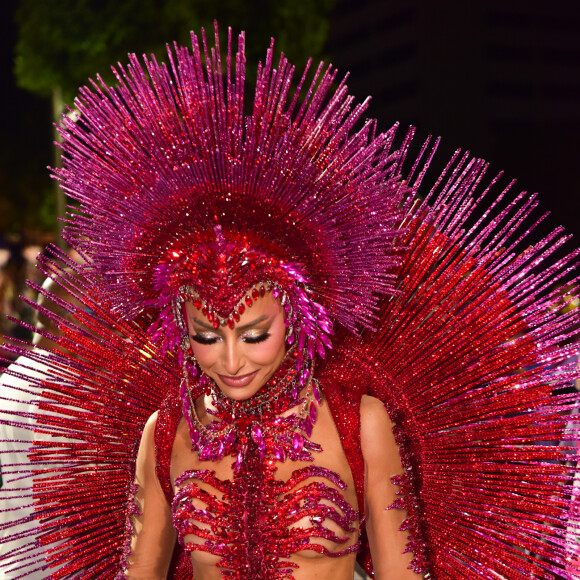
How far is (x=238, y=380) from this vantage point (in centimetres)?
217

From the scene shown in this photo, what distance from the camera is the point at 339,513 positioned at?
2264mm

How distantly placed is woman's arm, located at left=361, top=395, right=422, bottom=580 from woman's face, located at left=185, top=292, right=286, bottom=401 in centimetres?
34

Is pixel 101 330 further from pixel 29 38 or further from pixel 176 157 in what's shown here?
pixel 29 38

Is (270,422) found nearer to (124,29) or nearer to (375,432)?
(375,432)

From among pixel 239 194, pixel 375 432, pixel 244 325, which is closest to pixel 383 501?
pixel 375 432

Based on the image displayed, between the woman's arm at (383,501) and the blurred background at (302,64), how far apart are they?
0.89 metres

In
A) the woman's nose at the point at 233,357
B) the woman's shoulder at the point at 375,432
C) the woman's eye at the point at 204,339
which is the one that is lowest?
the woman's shoulder at the point at 375,432

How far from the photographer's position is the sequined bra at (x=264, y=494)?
88.5 inches

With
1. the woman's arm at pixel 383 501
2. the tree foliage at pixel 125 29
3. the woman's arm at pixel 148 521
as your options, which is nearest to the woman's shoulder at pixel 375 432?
the woman's arm at pixel 383 501

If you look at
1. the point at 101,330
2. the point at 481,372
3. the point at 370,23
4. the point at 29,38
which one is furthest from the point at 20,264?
the point at 370,23

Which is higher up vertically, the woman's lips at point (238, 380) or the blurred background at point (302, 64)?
the blurred background at point (302, 64)

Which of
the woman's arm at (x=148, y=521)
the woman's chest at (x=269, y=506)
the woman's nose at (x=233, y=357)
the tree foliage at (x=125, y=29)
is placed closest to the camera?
the woman's nose at (x=233, y=357)

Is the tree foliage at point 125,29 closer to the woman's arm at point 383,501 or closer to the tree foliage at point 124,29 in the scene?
the tree foliage at point 124,29

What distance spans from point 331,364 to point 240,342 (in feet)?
1.31
